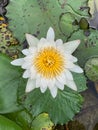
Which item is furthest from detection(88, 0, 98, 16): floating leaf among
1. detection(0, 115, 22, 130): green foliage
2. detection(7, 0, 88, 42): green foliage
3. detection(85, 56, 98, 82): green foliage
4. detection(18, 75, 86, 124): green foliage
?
detection(0, 115, 22, 130): green foliage

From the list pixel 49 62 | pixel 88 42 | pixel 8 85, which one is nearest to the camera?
pixel 49 62

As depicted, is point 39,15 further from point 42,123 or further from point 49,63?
point 42,123

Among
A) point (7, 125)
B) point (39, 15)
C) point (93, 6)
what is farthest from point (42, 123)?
point (93, 6)

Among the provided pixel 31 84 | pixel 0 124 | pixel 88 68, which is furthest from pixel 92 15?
pixel 0 124

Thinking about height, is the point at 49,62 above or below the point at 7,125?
above

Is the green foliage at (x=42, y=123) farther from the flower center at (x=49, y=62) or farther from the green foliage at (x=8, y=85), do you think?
the flower center at (x=49, y=62)

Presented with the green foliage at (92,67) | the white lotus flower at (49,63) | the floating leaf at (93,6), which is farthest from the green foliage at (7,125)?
the floating leaf at (93,6)

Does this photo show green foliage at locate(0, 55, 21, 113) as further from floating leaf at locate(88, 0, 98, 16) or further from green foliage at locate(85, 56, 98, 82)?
floating leaf at locate(88, 0, 98, 16)
